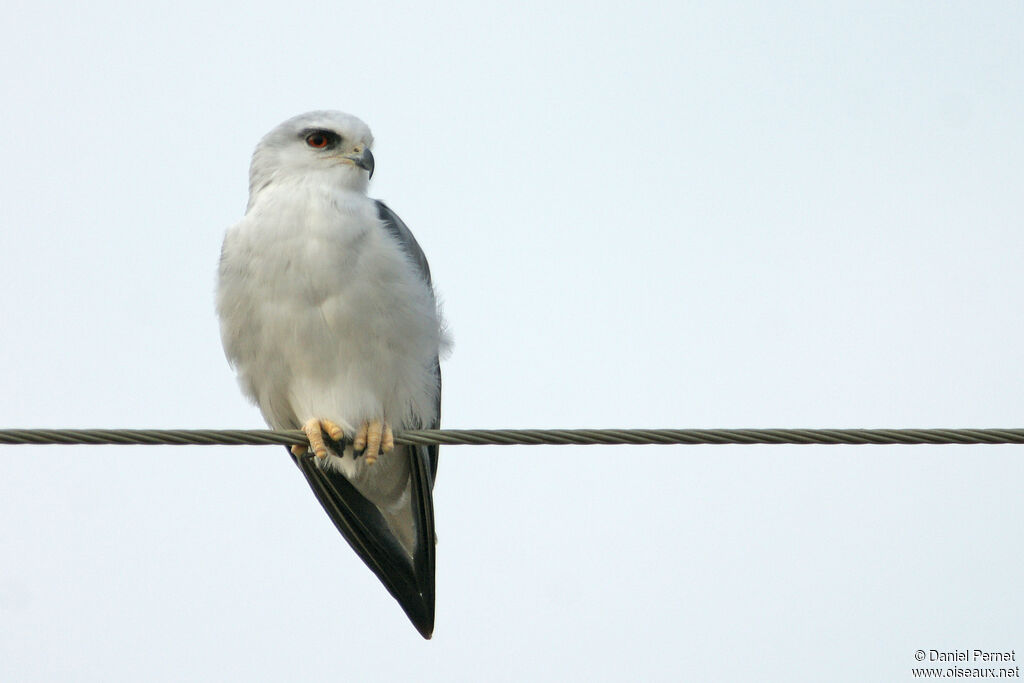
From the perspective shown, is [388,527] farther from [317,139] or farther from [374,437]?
[317,139]

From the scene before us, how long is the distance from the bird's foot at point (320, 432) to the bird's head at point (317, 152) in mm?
1047

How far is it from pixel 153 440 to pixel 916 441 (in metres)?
2.16

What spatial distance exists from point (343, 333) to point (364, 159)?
101 centimetres

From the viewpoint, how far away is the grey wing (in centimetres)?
538

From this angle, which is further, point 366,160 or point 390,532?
point 390,532

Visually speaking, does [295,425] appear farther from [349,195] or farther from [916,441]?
[916,441]

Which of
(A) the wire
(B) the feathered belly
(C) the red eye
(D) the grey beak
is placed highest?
(C) the red eye

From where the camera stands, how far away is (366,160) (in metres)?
5.72

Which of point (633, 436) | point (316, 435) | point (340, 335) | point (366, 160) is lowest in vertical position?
point (633, 436)

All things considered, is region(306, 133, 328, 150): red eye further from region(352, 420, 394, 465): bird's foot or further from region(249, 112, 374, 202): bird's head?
region(352, 420, 394, 465): bird's foot

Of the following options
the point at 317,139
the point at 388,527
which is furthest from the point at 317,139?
the point at 388,527

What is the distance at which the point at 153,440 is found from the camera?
3705mm

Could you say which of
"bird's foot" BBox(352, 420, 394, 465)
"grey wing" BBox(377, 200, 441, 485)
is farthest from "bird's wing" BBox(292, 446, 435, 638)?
"bird's foot" BBox(352, 420, 394, 465)

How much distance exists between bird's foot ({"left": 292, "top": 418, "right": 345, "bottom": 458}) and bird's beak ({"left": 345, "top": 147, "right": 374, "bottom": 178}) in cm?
119
